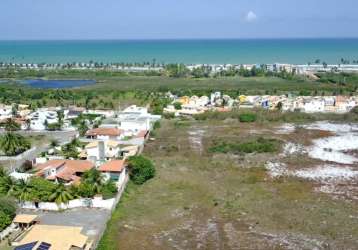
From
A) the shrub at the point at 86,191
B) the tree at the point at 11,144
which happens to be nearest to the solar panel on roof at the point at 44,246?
the shrub at the point at 86,191

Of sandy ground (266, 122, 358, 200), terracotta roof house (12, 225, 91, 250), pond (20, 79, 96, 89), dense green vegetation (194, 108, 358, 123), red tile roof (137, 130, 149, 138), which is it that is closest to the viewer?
terracotta roof house (12, 225, 91, 250)

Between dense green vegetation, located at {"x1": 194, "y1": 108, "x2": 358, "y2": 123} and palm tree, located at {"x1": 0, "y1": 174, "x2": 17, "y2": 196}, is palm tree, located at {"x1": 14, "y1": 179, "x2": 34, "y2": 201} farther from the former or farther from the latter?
dense green vegetation, located at {"x1": 194, "y1": 108, "x2": 358, "y2": 123}

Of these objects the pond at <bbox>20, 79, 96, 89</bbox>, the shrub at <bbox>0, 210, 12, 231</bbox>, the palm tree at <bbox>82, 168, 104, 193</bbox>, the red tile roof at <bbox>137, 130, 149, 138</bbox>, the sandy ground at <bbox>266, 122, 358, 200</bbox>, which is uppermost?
the pond at <bbox>20, 79, 96, 89</bbox>

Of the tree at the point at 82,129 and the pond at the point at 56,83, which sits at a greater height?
the pond at the point at 56,83

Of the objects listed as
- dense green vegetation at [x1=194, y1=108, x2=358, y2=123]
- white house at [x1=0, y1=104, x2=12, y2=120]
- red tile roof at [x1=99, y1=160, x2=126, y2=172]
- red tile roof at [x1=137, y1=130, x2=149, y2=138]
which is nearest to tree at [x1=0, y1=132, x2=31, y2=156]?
red tile roof at [x1=99, y1=160, x2=126, y2=172]

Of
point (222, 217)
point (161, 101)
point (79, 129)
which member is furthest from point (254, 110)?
point (222, 217)

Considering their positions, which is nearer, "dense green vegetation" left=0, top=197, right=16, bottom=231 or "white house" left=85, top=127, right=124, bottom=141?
"dense green vegetation" left=0, top=197, right=16, bottom=231

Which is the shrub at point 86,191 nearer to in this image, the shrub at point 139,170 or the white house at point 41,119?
the shrub at point 139,170
